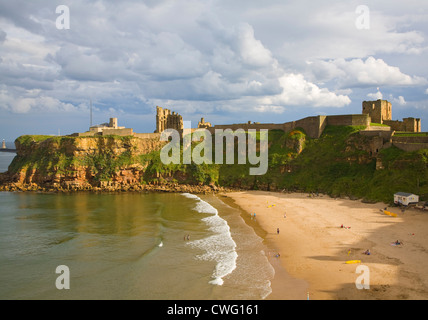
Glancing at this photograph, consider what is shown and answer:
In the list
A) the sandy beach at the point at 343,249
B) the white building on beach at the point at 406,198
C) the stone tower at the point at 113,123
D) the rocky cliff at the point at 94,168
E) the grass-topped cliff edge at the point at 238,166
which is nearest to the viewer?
the sandy beach at the point at 343,249

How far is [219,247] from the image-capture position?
28.2 m

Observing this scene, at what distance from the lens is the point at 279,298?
19094 millimetres

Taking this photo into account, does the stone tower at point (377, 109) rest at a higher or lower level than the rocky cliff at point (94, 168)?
higher

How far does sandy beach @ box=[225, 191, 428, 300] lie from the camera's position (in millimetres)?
19719

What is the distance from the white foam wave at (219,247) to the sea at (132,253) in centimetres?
7

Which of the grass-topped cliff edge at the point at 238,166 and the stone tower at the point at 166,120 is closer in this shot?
the grass-topped cliff edge at the point at 238,166

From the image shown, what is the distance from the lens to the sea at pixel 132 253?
2077cm

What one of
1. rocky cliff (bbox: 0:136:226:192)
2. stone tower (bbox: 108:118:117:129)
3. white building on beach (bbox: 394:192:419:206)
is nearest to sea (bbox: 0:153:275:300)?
white building on beach (bbox: 394:192:419:206)

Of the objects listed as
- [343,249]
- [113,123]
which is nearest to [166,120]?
[113,123]

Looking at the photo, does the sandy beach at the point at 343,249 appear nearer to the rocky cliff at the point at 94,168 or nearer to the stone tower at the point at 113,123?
the rocky cliff at the point at 94,168

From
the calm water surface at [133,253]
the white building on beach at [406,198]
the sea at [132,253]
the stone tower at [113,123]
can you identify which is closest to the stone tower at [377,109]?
the white building on beach at [406,198]

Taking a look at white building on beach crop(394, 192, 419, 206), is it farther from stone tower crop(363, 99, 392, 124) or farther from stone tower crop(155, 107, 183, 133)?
stone tower crop(155, 107, 183, 133)

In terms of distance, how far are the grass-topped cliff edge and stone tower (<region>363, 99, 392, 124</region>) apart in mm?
5617
